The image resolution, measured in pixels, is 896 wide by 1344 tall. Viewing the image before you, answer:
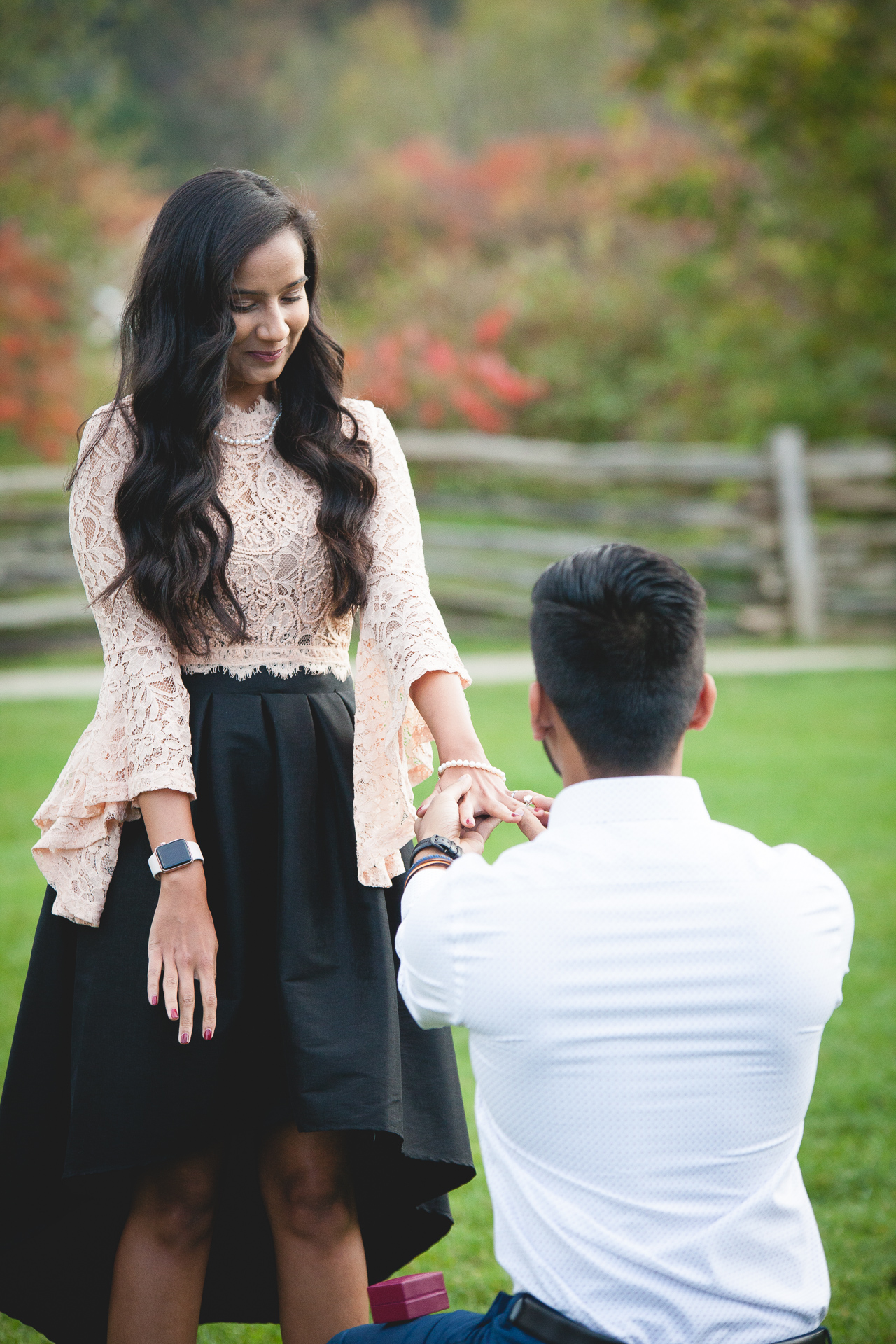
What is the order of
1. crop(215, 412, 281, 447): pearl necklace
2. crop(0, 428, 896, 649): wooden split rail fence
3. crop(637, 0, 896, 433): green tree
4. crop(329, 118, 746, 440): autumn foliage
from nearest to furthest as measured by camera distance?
crop(215, 412, 281, 447): pearl necklace, crop(637, 0, 896, 433): green tree, crop(0, 428, 896, 649): wooden split rail fence, crop(329, 118, 746, 440): autumn foliage

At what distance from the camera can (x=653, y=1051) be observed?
1.29 m

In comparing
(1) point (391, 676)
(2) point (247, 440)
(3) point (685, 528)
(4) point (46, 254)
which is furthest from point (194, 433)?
Answer: (4) point (46, 254)

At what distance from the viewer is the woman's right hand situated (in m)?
1.79

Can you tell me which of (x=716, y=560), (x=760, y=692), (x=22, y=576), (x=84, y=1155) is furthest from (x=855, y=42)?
(x=84, y=1155)

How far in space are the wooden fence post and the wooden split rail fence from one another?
0.01 m

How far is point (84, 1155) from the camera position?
5.88 ft

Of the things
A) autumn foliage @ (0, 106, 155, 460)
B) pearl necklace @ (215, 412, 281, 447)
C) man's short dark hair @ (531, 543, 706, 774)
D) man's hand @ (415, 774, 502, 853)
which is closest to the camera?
man's short dark hair @ (531, 543, 706, 774)

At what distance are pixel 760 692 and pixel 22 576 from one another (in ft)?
19.1

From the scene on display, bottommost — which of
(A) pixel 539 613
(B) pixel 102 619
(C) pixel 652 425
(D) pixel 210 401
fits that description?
(A) pixel 539 613

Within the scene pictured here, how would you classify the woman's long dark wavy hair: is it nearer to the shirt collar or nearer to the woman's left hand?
the woman's left hand

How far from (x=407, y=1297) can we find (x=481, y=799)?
2.06 feet

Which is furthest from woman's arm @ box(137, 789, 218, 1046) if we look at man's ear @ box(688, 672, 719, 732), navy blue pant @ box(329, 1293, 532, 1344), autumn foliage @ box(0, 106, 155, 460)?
autumn foliage @ box(0, 106, 155, 460)

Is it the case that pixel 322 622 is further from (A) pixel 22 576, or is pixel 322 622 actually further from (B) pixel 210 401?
(A) pixel 22 576

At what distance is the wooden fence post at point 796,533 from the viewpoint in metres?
9.99
